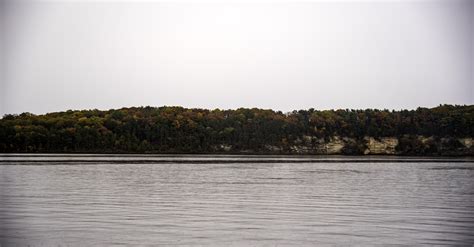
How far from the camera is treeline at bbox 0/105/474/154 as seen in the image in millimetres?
128875

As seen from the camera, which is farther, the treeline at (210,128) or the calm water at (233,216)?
the treeline at (210,128)

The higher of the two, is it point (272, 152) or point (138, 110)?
point (138, 110)

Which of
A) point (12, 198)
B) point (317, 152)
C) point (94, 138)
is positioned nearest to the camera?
point (12, 198)

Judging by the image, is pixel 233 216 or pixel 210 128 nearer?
pixel 233 216

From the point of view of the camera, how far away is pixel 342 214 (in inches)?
885

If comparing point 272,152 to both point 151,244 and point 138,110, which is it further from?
point 151,244

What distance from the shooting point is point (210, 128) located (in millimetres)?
147375

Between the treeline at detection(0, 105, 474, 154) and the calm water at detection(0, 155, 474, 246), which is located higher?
the treeline at detection(0, 105, 474, 154)

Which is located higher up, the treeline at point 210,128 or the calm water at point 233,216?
the treeline at point 210,128

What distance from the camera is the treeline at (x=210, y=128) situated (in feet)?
423

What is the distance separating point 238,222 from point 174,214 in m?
2.95

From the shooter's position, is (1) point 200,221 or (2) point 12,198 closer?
(1) point 200,221

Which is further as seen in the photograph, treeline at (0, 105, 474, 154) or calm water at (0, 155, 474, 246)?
treeline at (0, 105, 474, 154)

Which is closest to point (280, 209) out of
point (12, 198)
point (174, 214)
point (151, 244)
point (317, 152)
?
point (174, 214)
